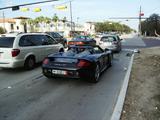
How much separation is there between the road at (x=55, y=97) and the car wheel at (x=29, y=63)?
3.18 feet

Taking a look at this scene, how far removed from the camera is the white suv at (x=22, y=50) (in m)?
9.57

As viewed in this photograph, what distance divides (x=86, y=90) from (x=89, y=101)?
3.64 feet

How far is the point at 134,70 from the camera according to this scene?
35.0ft

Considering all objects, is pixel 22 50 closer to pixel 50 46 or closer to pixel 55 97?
pixel 50 46

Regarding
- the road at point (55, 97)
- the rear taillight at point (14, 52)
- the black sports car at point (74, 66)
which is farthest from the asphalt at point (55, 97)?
the rear taillight at point (14, 52)

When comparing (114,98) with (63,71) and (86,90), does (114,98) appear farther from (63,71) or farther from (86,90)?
(63,71)

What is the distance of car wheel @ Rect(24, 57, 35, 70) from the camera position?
1032 centimetres

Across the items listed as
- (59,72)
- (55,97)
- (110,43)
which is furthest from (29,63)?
(110,43)

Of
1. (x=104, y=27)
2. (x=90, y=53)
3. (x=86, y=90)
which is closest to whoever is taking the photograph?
(x=86, y=90)

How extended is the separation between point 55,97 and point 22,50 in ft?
13.3

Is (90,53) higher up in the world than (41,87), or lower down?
higher up

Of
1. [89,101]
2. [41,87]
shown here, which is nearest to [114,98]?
[89,101]

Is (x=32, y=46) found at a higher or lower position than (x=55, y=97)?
higher

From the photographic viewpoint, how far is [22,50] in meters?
9.88
